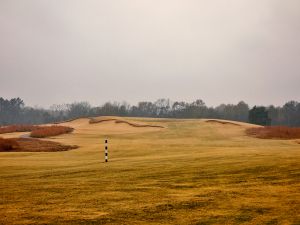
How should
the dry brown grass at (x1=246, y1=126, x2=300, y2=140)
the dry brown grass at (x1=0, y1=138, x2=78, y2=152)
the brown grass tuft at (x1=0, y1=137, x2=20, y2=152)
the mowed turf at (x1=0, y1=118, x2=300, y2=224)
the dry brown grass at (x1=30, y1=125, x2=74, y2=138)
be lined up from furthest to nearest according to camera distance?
1. the dry brown grass at (x1=30, y1=125, x2=74, y2=138)
2. the dry brown grass at (x1=246, y1=126, x2=300, y2=140)
3. the brown grass tuft at (x1=0, y1=137, x2=20, y2=152)
4. the dry brown grass at (x1=0, y1=138, x2=78, y2=152)
5. the mowed turf at (x1=0, y1=118, x2=300, y2=224)

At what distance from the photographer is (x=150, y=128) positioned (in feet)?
223

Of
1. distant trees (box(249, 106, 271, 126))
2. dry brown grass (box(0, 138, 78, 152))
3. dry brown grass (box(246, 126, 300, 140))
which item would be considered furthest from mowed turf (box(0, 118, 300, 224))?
distant trees (box(249, 106, 271, 126))

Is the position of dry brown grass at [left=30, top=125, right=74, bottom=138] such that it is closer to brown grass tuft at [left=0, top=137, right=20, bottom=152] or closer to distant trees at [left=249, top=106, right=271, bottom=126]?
brown grass tuft at [left=0, top=137, right=20, bottom=152]

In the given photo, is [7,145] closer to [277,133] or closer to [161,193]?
[161,193]

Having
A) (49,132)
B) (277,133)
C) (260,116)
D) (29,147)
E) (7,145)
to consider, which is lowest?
(29,147)

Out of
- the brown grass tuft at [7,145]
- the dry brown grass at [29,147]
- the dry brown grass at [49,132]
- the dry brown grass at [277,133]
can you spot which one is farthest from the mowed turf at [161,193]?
Result: the dry brown grass at [49,132]

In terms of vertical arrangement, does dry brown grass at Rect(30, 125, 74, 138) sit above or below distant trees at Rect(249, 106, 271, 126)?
below

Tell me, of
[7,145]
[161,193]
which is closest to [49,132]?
[7,145]

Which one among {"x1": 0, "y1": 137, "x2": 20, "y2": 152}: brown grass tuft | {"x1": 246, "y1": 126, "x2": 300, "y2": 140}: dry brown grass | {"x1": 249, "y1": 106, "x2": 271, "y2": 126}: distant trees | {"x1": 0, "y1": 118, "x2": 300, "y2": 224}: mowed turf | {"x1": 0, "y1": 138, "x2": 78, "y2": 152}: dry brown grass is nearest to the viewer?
{"x1": 0, "y1": 118, "x2": 300, "y2": 224}: mowed turf

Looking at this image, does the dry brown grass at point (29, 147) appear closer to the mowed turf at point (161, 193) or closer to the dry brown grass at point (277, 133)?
the mowed turf at point (161, 193)

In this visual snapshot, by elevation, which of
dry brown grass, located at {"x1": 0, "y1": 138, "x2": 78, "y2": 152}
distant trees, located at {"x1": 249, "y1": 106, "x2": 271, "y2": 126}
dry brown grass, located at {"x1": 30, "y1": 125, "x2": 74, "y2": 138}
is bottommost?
dry brown grass, located at {"x1": 0, "y1": 138, "x2": 78, "y2": 152}

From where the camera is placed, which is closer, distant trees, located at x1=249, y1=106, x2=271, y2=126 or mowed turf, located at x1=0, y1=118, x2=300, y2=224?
mowed turf, located at x1=0, y1=118, x2=300, y2=224

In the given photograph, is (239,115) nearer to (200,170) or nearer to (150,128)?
(150,128)

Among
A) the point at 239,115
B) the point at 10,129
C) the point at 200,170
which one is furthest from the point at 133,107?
the point at 200,170
